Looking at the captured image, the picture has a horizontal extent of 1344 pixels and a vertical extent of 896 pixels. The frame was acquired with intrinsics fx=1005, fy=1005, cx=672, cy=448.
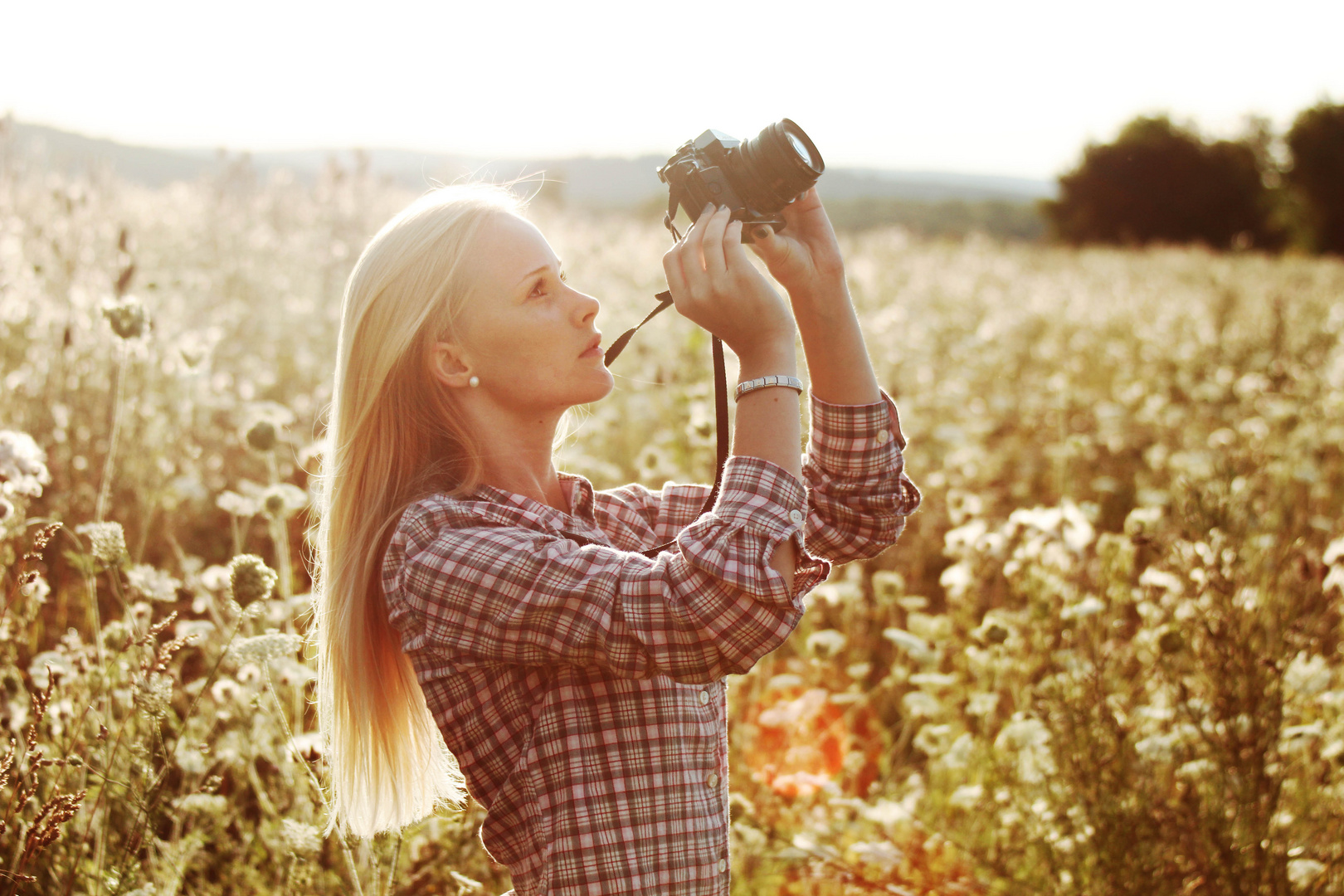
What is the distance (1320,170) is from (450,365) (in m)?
41.3

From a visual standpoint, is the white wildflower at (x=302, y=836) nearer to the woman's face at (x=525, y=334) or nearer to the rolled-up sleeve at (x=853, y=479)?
the woman's face at (x=525, y=334)

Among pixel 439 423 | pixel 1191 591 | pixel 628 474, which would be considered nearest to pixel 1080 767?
pixel 1191 591

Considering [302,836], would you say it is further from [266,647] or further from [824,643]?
[824,643]

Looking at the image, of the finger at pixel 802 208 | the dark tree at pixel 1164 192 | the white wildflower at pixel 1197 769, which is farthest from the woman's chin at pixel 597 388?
the dark tree at pixel 1164 192

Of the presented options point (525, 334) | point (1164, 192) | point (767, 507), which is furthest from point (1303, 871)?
point (1164, 192)

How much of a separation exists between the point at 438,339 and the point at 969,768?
1.58 meters

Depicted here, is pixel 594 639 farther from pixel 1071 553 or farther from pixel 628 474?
pixel 628 474

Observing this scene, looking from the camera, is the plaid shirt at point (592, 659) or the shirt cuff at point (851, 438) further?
the shirt cuff at point (851, 438)

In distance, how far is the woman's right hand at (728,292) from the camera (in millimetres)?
1117

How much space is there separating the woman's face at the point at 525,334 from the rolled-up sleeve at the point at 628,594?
8.5 inches

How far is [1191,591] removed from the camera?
71.3 inches

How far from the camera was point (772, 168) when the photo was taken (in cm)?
122

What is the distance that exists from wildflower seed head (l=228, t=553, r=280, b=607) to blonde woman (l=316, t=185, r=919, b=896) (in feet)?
0.28

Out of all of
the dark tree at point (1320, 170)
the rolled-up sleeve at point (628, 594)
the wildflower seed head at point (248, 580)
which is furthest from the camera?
the dark tree at point (1320, 170)
